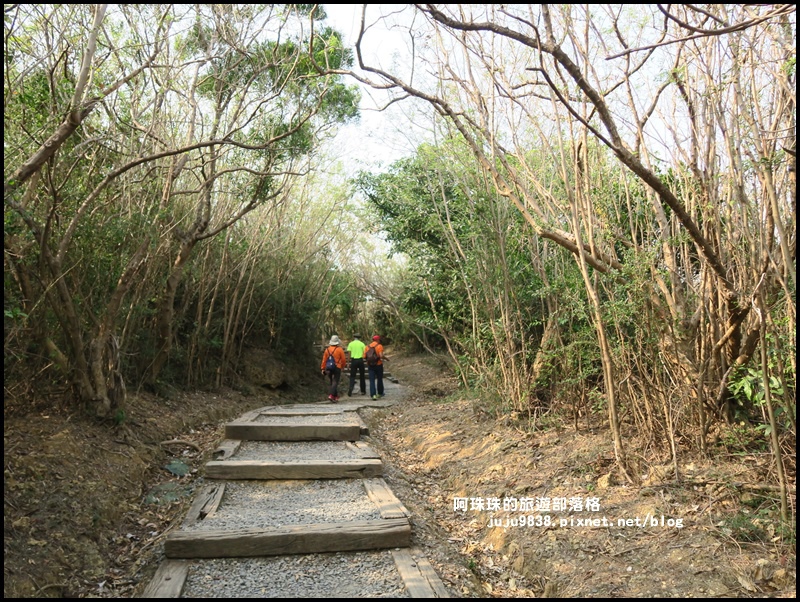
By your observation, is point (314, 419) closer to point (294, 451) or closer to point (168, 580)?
point (294, 451)

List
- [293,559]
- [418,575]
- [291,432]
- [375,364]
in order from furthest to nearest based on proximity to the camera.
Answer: [375,364], [291,432], [293,559], [418,575]

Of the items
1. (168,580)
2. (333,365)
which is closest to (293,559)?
(168,580)

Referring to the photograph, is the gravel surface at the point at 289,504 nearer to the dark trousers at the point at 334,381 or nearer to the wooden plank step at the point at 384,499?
the wooden plank step at the point at 384,499

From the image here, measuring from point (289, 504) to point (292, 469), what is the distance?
2.08ft

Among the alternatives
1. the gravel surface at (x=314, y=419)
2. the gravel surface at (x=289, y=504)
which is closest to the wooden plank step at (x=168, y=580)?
the gravel surface at (x=289, y=504)

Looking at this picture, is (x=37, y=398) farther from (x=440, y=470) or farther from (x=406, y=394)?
(x=406, y=394)

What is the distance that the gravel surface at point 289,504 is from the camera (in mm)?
3748

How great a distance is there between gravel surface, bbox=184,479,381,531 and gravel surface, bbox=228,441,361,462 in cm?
55

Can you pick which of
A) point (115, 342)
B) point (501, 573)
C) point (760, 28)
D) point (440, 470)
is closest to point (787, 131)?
point (760, 28)

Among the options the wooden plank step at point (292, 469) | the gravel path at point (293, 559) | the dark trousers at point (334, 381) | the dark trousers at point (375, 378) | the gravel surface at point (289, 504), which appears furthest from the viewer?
the dark trousers at point (375, 378)

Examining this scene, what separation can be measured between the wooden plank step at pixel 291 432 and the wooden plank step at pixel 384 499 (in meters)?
1.61

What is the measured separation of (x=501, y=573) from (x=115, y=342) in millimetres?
3623

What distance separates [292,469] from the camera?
479 cm

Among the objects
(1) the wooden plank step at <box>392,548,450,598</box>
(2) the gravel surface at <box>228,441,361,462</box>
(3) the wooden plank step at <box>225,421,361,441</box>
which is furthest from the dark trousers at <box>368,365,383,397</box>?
(1) the wooden plank step at <box>392,548,450,598</box>
